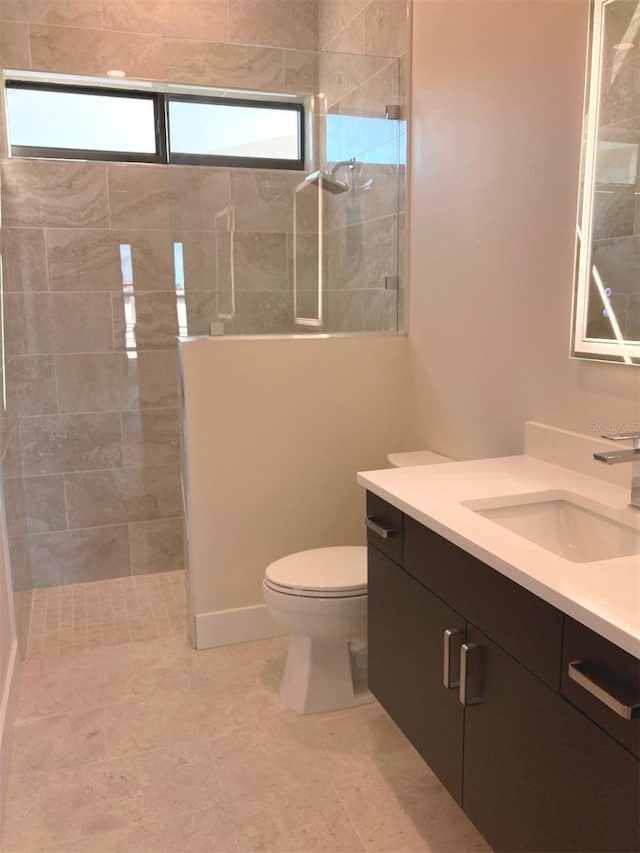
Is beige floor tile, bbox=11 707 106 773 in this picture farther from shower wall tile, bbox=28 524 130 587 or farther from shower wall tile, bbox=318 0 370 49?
shower wall tile, bbox=318 0 370 49

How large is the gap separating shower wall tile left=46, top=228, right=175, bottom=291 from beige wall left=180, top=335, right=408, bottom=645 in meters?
0.94

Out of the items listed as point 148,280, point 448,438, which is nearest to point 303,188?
point 148,280

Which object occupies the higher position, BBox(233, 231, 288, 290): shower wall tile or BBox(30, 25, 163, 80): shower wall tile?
BBox(30, 25, 163, 80): shower wall tile

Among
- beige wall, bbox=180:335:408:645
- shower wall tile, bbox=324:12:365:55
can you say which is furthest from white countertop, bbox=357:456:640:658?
shower wall tile, bbox=324:12:365:55

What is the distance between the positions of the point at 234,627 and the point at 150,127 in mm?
2464

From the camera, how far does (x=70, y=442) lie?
336 centimetres

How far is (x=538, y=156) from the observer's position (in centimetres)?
196

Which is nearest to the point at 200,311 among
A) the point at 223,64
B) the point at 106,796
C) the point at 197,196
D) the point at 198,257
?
the point at 198,257

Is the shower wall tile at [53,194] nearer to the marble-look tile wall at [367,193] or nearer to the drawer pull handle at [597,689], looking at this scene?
the marble-look tile wall at [367,193]

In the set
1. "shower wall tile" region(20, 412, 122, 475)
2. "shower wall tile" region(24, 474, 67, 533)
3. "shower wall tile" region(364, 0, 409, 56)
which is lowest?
"shower wall tile" region(24, 474, 67, 533)

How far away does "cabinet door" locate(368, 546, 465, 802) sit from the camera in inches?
62.6

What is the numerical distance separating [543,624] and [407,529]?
0.56m

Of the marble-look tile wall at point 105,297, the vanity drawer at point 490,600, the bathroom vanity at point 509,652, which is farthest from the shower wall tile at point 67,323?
the vanity drawer at point 490,600

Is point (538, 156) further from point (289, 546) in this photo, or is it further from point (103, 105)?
point (103, 105)
